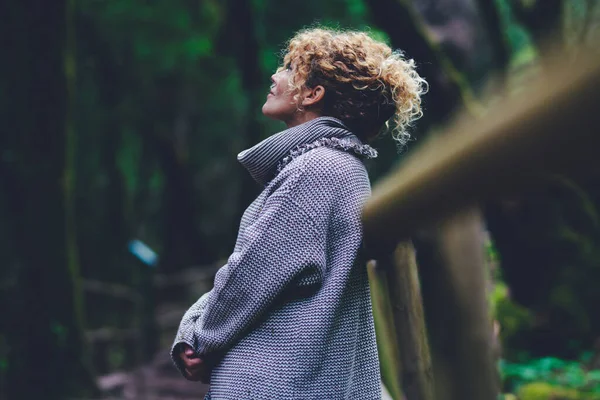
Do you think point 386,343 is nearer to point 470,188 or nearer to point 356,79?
point 356,79

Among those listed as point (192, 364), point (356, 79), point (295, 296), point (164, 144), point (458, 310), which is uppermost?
point (164, 144)

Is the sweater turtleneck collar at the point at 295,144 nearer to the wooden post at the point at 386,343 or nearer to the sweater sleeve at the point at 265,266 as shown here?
the sweater sleeve at the point at 265,266

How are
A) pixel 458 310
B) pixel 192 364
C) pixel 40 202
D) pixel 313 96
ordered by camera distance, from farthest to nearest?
pixel 40 202 < pixel 313 96 < pixel 192 364 < pixel 458 310

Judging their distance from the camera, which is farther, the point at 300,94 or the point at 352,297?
the point at 300,94

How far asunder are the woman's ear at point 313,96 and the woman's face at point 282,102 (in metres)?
0.04

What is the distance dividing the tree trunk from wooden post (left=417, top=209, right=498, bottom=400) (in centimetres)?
555

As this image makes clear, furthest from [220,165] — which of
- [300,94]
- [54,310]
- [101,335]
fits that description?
[300,94]

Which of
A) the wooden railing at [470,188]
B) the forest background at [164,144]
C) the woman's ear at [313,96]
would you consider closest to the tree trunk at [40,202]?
the forest background at [164,144]

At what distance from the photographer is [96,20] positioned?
408 inches

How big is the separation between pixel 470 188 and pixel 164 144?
527 inches

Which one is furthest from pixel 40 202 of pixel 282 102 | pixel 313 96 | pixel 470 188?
pixel 470 188

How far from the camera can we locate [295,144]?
1924mm

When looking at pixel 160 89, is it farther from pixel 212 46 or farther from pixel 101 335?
pixel 101 335

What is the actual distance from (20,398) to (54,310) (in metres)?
0.79
